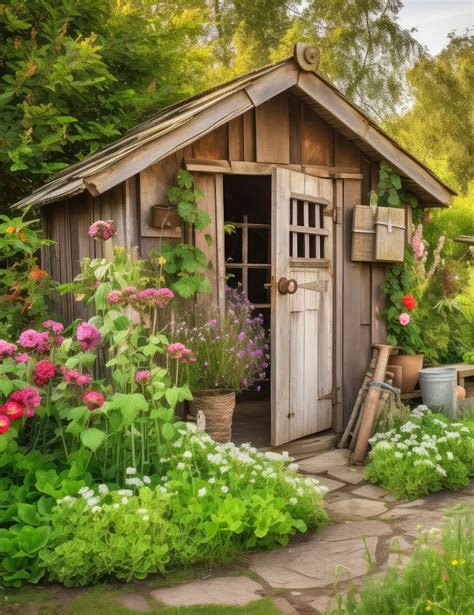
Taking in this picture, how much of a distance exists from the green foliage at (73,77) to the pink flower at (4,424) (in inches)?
169

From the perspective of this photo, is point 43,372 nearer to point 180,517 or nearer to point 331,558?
point 180,517

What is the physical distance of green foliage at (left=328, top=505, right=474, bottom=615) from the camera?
2.63 meters

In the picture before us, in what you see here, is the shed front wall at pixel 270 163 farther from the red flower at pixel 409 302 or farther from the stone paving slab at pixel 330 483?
the stone paving slab at pixel 330 483

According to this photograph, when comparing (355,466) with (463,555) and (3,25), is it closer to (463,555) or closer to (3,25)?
(463,555)

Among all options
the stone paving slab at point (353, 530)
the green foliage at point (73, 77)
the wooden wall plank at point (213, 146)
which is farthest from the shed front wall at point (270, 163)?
the stone paving slab at point (353, 530)

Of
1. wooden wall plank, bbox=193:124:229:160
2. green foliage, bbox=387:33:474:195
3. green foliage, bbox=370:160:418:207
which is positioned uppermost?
green foliage, bbox=387:33:474:195

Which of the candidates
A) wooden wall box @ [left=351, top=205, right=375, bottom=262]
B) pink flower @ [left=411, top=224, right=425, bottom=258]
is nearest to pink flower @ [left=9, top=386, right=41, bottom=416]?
wooden wall box @ [left=351, top=205, right=375, bottom=262]

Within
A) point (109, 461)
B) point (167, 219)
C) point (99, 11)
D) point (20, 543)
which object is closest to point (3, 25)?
point (99, 11)

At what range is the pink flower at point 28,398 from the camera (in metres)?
4.31

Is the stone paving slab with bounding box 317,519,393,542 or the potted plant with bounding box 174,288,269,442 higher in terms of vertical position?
the potted plant with bounding box 174,288,269,442

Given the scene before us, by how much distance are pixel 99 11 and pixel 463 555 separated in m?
8.56

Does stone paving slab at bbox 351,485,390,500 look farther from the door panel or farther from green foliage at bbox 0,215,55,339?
green foliage at bbox 0,215,55,339

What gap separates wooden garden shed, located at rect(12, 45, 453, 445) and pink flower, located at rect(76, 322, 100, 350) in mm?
1299

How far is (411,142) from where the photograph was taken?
25062 mm
